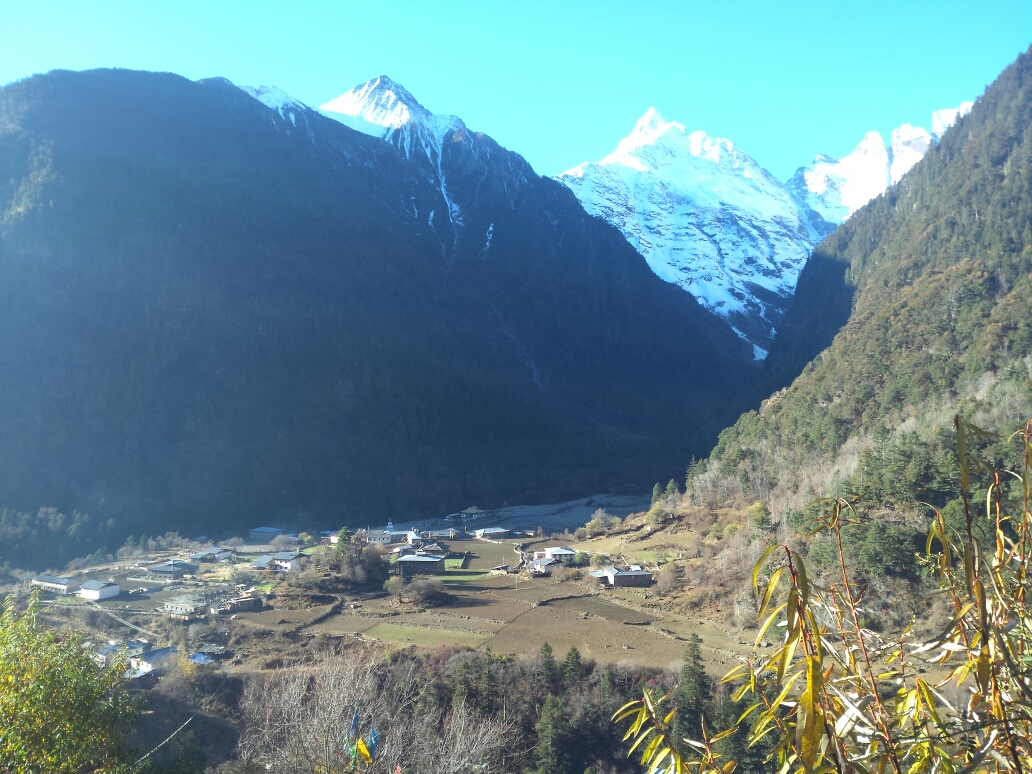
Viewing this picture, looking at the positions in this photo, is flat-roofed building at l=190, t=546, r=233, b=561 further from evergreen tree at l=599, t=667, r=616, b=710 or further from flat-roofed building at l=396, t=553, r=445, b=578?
evergreen tree at l=599, t=667, r=616, b=710

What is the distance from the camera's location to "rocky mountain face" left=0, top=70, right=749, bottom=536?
194 ft

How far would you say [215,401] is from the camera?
67.9m

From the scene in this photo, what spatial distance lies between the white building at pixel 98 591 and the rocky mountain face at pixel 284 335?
1820cm

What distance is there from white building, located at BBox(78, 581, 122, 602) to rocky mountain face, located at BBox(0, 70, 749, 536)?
1820 cm

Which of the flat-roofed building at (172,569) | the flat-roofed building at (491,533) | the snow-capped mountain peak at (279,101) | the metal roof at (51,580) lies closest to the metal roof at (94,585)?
the metal roof at (51,580)

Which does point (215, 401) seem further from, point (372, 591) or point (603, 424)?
point (603, 424)

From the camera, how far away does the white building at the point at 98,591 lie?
30295mm

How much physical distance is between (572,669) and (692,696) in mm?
4184

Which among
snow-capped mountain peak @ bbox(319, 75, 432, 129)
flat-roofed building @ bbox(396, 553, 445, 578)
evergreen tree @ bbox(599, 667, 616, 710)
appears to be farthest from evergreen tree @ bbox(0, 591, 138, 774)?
snow-capped mountain peak @ bbox(319, 75, 432, 129)

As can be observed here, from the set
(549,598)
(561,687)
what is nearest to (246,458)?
(549,598)

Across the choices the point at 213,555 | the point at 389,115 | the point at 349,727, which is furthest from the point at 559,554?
the point at 389,115

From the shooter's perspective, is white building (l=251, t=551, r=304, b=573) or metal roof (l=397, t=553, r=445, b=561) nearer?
metal roof (l=397, t=553, r=445, b=561)

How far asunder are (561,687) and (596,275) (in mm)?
131646

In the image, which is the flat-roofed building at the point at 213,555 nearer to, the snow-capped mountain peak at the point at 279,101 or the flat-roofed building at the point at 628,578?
the flat-roofed building at the point at 628,578
